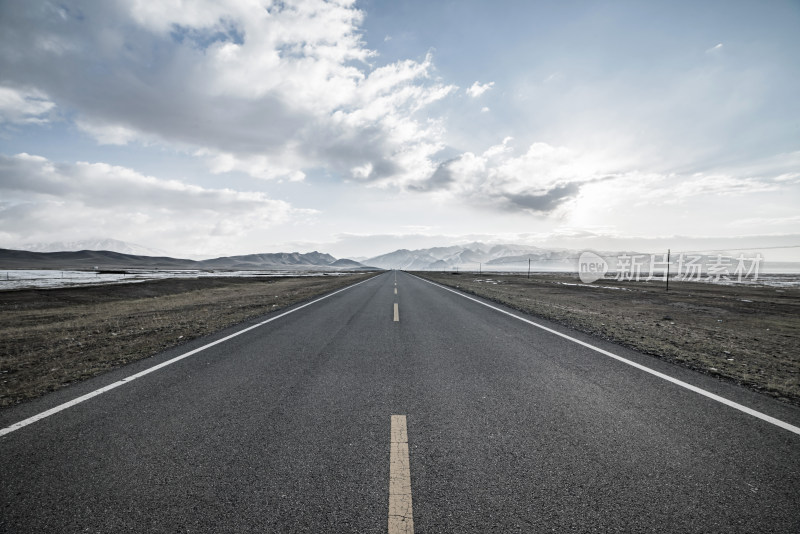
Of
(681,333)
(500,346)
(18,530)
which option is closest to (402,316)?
(500,346)

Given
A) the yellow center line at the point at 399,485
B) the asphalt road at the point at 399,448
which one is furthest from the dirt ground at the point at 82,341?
the yellow center line at the point at 399,485

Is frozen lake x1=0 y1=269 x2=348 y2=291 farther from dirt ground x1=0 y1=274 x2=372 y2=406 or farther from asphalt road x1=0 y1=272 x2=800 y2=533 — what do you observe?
asphalt road x1=0 y1=272 x2=800 y2=533

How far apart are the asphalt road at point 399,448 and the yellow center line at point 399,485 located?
0.13 feet

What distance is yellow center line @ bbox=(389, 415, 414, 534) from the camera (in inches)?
83.2

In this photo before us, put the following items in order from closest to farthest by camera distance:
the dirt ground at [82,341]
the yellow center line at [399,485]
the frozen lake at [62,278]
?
the yellow center line at [399,485] < the dirt ground at [82,341] < the frozen lake at [62,278]

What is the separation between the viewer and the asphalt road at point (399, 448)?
2.21m

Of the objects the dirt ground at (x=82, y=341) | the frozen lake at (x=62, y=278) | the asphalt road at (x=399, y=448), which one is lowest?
the frozen lake at (x=62, y=278)

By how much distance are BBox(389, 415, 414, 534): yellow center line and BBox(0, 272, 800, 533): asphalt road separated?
0.13 ft

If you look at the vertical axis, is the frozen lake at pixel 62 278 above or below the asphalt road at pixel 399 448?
below

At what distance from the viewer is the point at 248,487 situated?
2506 mm

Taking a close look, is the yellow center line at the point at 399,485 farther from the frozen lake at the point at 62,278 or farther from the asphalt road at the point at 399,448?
the frozen lake at the point at 62,278

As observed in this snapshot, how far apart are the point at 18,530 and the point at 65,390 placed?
3.35 m

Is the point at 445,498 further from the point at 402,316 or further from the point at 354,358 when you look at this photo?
the point at 402,316

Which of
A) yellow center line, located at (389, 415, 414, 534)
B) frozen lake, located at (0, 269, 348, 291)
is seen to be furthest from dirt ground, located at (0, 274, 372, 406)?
frozen lake, located at (0, 269, 348, 291)
